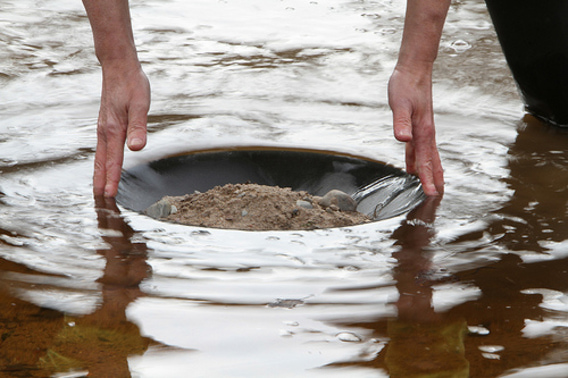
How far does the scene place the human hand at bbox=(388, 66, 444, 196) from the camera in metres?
1.99

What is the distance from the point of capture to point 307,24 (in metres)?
3.99

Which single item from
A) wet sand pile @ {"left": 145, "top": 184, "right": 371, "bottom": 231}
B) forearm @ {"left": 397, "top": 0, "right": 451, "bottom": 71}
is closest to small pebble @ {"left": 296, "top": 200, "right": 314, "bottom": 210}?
wet sand pile @ {"left": 145, "top": 184, "right": 371, "bottom": 231}

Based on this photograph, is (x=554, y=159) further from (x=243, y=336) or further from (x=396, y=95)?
(x=243, y=336)

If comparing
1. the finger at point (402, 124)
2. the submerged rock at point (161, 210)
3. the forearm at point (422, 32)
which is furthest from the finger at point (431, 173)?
the submerged rock at point (161, 210)

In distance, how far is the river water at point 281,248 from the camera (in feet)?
4.25

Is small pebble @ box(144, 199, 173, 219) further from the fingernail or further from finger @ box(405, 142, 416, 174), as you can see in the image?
finger @ box(405, 142, 416, 174)

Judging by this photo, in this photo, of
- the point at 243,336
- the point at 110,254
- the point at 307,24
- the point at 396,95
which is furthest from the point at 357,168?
the point at 307,24

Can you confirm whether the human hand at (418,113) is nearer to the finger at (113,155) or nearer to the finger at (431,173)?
the finger at (431,173)

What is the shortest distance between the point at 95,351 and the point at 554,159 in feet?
5.86

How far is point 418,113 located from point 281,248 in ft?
1.91

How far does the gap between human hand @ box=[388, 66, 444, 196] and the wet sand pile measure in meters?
0.25

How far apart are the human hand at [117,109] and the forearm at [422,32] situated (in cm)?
75

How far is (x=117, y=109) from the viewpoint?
2.05 metres

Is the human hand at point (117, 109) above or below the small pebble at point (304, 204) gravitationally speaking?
above
